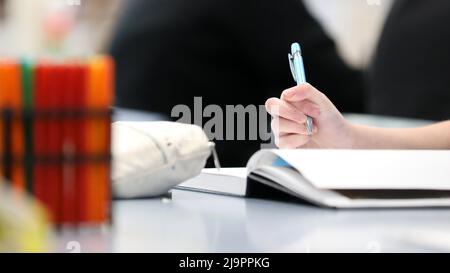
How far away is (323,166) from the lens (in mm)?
890

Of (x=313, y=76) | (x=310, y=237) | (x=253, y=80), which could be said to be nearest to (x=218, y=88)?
(x=253, y=80)

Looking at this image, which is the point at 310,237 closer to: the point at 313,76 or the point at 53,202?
the point at 53,202

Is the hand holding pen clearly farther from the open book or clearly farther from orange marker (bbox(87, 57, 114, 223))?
orange marker (bbox(87, 57, 114, 223))

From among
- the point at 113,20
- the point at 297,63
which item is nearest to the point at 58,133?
the point at 297,63

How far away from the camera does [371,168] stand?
90 centimetres

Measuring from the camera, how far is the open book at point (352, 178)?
863 millimetres

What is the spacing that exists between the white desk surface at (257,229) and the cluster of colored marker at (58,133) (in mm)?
32

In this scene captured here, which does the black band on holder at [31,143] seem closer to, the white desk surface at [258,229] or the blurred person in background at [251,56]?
the white desk surface at [258,229]

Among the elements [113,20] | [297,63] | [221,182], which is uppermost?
[113,20]

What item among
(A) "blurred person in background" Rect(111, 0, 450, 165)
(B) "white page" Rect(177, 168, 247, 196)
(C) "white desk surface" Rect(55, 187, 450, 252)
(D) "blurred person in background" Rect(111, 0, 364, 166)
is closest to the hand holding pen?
(B) "white page" Rect(177, 168, 247, 196)

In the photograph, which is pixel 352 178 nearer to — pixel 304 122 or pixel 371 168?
pixel 371 168

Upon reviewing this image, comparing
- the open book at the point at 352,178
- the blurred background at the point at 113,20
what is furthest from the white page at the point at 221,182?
the blurred background at the point at 113,20

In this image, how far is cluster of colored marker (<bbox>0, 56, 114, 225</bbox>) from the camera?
597mm

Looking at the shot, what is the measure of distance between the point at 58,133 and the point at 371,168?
394 mm
